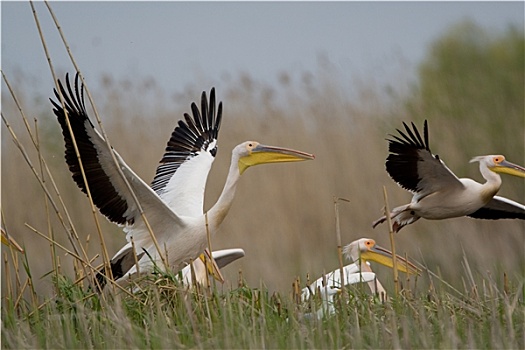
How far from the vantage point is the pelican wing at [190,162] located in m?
5.41

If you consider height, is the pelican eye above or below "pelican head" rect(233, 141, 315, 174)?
below

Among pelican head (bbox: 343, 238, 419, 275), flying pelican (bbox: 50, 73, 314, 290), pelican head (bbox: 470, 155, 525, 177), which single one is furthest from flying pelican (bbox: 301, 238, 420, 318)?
pelican head (bbox: 470, 155, 525, 177)

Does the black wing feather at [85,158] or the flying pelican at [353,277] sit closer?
the flying pelican at [353,277]

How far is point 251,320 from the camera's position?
387cm

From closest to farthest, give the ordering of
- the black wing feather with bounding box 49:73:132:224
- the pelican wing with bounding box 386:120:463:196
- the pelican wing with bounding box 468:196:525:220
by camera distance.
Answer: the black wing feather with bounding box 49:73:132:224 < the pelican wing with bounding box 386:120:463:196 < the pelican wing with bounding box 468:196:525:220

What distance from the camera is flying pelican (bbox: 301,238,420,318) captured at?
397cm

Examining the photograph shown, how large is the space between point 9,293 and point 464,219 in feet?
14.6

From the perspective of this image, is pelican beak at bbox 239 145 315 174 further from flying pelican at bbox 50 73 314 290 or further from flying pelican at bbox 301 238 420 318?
flying pelican at bbox 301 238 420 318

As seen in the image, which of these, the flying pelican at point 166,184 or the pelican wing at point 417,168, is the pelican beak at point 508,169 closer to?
the pelican wing at point 417,168

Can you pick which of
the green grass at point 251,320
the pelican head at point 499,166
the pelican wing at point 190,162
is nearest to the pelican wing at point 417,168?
the pelican head at point 499,166

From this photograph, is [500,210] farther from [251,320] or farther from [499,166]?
[251,320]

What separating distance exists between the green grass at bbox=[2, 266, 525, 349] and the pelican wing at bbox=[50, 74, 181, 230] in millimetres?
568

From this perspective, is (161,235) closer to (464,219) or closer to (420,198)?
(420,198)

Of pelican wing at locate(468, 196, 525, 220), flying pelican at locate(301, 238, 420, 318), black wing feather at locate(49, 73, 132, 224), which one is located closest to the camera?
flying pelican at locate(301, 238, 420, 318)
